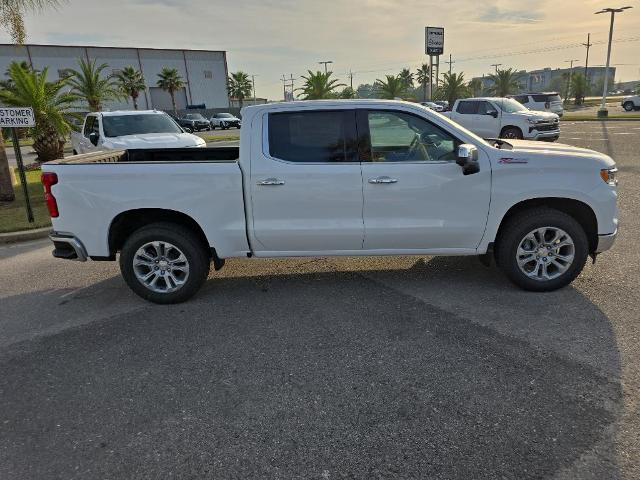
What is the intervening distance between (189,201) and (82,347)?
1.55 m

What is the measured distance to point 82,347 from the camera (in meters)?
3.82

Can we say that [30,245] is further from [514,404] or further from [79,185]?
[514,404]

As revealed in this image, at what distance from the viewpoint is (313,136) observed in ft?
14.5

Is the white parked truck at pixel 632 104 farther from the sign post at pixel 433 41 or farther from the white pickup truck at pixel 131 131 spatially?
the white pickup truck at pixel 131 131

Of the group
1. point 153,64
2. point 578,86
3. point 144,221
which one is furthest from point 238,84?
point 144,221

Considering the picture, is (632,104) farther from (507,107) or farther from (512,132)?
(512,132)

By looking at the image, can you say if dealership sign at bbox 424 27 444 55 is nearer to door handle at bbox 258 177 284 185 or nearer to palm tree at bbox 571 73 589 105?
palm tree at bbox 571 73 589 105

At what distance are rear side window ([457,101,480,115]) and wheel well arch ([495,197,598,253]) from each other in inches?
548

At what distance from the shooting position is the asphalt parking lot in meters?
2.48

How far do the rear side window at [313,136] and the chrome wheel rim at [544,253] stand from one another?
6.13ft

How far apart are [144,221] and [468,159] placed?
10.5 feet

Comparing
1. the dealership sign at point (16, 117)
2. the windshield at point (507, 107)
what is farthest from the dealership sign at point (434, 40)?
the dealership sign at point (16, 117)

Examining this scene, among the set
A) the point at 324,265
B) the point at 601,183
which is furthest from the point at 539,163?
the point at 324,265

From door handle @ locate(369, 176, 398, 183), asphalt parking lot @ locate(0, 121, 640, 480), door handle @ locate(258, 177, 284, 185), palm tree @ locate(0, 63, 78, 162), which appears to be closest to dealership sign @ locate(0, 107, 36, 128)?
asphalt parking lot @ locate(0, 121, 640, 480)
